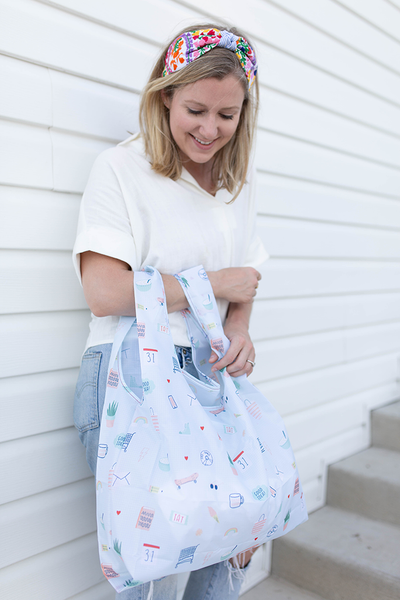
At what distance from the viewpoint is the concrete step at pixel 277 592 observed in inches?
85.0

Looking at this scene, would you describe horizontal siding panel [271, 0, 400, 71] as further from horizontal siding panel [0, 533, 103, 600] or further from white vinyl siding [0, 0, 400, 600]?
horizontal siding panel [0, 533, 103, 600]

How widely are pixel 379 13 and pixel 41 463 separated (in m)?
2.89

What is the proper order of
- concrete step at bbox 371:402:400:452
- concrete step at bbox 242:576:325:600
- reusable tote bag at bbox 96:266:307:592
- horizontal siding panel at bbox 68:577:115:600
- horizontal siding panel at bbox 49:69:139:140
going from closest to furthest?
reusable tote bag at bbox 96:266:307:592 → horizontal siding panel at bbox 49:69:139:140 → horizontal siding panel at bbox 68:577:115:600 → concrete step at bbox 242:576:325:600 → concrete step at bbox 371:402:400:452

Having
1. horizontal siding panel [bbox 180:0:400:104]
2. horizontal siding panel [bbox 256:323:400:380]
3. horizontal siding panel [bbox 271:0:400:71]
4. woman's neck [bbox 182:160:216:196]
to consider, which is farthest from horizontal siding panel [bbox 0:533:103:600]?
horizontal siding panel [bbox 271:0:400:71]

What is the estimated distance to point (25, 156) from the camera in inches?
55.3

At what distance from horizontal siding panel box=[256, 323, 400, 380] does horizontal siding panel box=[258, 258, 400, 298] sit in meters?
0.23

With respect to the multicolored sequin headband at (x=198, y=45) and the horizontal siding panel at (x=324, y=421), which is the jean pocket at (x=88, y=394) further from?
the horizontal siding panel at (x=324, y=421)

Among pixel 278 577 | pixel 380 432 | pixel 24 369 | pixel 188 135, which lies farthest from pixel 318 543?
pixel 188 135

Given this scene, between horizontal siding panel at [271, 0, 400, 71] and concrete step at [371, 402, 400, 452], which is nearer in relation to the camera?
horizontal siding panel at [271, 0, 400, 71]

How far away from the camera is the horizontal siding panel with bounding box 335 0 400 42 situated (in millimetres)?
2616

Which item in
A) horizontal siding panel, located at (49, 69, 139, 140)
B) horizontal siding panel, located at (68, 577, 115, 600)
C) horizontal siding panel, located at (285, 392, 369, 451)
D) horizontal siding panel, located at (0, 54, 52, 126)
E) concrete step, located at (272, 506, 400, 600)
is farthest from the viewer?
horizontal siding panel, located at (285, 392, 369, 451)

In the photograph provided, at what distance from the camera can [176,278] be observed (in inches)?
51.8

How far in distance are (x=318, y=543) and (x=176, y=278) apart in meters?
1.60

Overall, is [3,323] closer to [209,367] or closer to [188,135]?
[209,367]
